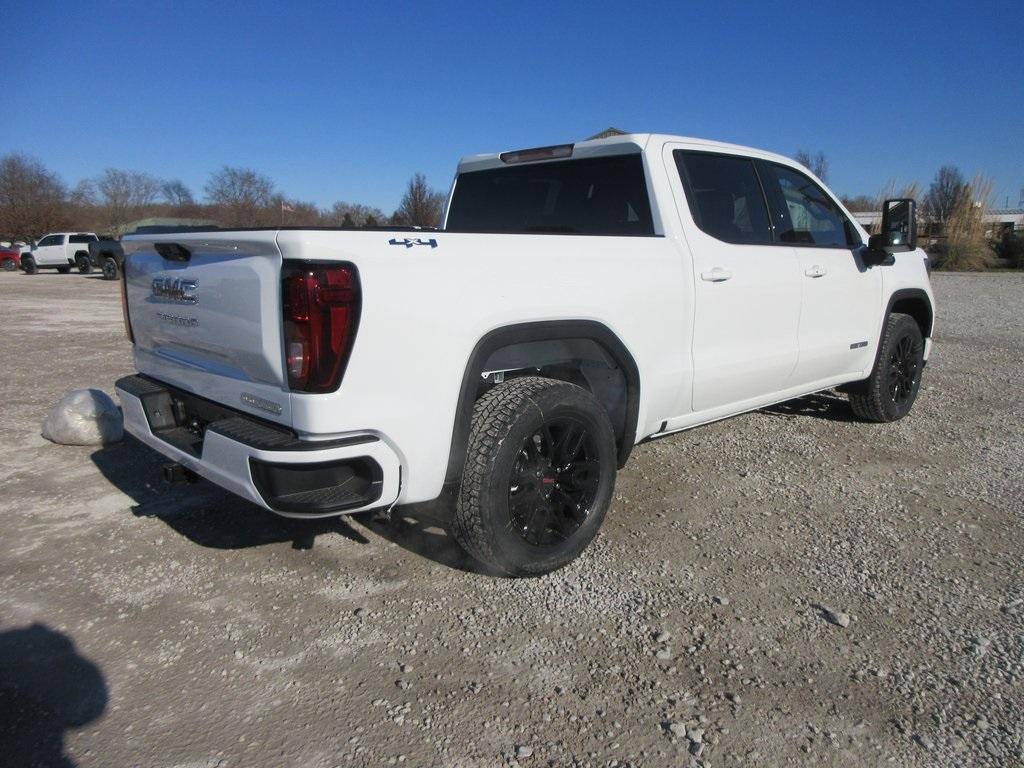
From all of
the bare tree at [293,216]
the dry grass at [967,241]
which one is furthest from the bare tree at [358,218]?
the dry grass at [967,241]

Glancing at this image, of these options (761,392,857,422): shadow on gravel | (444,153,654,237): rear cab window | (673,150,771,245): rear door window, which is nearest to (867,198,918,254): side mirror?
(673,150,771,245): rear door window

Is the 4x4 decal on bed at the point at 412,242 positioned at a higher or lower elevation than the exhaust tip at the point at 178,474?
higher

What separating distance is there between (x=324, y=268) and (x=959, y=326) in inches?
484

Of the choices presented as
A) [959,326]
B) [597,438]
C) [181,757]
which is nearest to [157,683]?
[181,757]

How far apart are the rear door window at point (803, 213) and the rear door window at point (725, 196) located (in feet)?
0.48

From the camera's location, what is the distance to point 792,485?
4266 mm

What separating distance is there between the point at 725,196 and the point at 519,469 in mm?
2118

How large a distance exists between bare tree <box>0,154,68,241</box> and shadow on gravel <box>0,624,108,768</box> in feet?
197

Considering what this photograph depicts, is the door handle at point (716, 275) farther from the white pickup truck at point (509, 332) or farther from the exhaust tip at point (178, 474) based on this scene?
the exhaust tip at point (178, 474)

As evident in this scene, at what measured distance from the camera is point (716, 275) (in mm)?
3703

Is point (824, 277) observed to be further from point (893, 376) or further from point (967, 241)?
point (967, 241)

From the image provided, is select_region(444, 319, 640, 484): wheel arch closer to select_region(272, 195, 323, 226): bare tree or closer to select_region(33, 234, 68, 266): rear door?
select_region(272, 195, 323, 226): bare tree

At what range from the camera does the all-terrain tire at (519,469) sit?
2.79 m

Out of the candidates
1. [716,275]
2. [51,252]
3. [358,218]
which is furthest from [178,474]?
[51,252]
